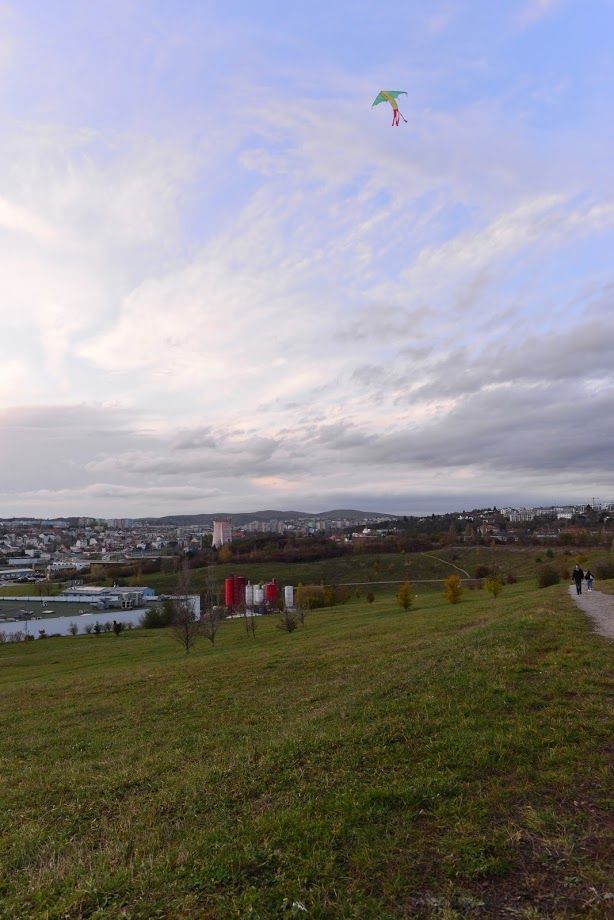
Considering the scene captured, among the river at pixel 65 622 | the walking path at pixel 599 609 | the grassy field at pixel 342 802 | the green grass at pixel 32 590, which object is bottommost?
the green grass at pixel 32 590

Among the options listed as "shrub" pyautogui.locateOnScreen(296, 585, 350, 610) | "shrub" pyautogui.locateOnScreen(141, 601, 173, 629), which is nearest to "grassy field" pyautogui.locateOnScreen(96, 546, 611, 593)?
"shrub" pyautogui.locateOnScreen(296, 585, 350, 610)

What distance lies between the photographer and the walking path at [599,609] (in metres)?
15.6

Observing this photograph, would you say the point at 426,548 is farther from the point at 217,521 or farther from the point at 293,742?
the point at 293,742

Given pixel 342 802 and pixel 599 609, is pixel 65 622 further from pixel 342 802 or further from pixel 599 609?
pixel 342 802

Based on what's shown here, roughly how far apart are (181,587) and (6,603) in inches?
2651

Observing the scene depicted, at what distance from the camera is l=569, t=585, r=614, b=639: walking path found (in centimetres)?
1563

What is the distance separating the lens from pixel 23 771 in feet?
31.7

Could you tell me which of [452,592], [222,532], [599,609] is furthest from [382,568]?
[599,609]

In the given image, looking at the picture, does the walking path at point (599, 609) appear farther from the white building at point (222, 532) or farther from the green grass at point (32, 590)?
the white building at point (222, 532)

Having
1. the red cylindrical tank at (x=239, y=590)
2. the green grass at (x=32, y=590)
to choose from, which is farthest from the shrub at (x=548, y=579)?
the green grass at (x=32, y=590)

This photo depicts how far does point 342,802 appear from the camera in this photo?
5.71 meters

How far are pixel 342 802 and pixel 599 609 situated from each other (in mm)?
18336

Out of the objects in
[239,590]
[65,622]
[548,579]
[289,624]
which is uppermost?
[548,579]

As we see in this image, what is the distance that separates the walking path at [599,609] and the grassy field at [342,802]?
3.52m
